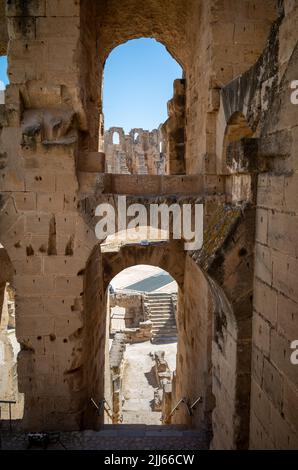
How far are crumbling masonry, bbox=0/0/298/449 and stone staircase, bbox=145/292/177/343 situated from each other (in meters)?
9.45

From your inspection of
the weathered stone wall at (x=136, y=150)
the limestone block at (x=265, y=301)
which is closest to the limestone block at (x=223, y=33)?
the limestone block at (x=265, y=301)

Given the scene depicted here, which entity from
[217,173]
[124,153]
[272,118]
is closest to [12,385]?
[217,173]

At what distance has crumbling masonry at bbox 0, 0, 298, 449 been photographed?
270 cm

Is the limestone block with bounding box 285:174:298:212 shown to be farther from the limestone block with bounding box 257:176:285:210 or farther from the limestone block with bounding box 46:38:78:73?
the limestone block with bounding box 46:38:78:73

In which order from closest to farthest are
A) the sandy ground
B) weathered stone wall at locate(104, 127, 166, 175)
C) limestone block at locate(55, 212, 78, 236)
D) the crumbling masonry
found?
the crumbling masonry
limestone block at locate(55, 212, 78, 236)
the sandy ground
weathered stone wall at locate(104, 127, 166, 175)

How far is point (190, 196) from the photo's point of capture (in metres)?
6.09

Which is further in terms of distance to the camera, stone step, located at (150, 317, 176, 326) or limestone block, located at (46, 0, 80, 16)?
stone step, located at (150, 317, 176, 326)

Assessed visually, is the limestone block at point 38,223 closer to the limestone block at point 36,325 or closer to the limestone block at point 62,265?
the limestone block at point 62,265

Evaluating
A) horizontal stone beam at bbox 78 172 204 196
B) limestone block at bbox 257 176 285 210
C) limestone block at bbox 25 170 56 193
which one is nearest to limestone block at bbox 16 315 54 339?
limestone block at bbox 25 170 56 193

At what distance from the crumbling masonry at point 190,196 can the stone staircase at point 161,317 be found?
9450mm

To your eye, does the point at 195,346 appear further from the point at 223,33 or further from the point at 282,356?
the point at 223,33

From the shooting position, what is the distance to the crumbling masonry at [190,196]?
2.70 m

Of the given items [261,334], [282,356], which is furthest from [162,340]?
[282,356]

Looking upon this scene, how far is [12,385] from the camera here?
990 cm
